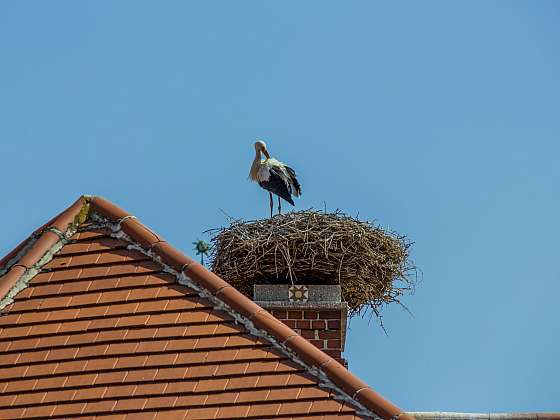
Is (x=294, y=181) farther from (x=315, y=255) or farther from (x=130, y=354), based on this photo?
(x=130, y=354)

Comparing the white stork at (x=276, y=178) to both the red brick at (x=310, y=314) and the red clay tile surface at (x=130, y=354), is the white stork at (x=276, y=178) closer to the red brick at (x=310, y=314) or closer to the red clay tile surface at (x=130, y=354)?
the red brick at (x=310, y=314)

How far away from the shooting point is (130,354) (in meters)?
8.78

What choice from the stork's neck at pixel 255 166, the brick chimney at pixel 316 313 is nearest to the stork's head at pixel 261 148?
the stork's neck at pixel 255 166

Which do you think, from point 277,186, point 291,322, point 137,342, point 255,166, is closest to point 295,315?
point 291,322

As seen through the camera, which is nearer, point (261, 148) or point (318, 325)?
point (318, 325)

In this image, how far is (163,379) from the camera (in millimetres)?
8586

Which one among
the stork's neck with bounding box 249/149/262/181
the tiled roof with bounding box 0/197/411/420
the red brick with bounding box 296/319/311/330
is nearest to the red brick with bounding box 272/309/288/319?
the red brick with bounding box 296/319/311/330

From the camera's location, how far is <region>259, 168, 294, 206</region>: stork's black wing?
47.1ft

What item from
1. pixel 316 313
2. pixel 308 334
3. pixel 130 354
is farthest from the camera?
pixel 316 313

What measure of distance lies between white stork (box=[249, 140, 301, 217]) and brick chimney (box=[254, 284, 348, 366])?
276cm

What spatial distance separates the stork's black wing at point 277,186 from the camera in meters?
14.4

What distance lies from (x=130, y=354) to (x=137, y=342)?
10 centimetres

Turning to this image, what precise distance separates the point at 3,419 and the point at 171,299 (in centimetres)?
121

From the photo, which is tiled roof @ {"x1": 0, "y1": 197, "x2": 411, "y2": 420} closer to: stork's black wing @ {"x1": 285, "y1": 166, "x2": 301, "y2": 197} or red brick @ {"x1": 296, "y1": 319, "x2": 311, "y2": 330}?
red brick @ {"x1": 296, "y1": 319, "x2": 311, "y2": 330}
